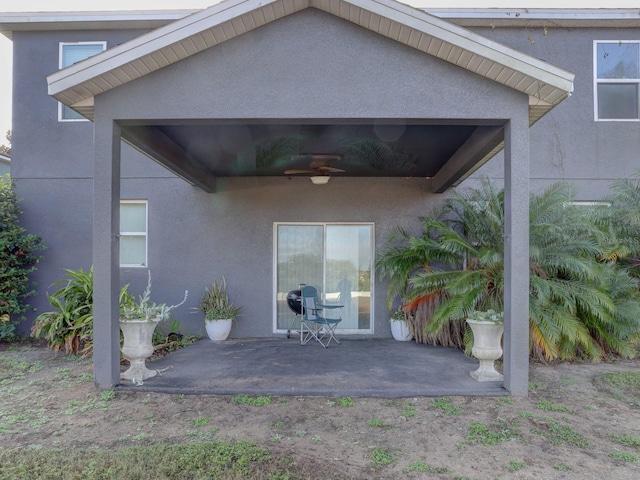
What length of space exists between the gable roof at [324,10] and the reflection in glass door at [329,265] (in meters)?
3.86

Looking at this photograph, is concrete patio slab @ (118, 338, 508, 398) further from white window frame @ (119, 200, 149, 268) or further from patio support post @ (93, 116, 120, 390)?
white window frame @ (119, 200, 149, 268)

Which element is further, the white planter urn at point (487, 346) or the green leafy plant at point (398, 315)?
the green leafy plant at point (398, 315)

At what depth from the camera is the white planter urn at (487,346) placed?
4.76 metres

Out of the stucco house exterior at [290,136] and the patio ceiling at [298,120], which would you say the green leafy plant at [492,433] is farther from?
the patio ceiling at [298,120]

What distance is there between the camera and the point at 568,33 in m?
7.82

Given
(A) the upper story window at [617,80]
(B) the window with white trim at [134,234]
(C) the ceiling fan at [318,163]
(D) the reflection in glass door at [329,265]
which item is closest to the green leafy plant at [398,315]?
(D) the reflection in glass door at [329,265]

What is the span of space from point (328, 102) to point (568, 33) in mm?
5997

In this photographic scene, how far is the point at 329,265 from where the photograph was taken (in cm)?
783

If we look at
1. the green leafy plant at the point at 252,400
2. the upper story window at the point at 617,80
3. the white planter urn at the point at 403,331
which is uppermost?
the upper story window at the point at 617,80

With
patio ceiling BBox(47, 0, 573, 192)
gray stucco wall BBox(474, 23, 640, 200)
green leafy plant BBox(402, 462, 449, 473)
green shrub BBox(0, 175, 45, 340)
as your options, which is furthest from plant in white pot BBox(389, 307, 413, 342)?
green shrub BBox(0, 175, 45, 340)

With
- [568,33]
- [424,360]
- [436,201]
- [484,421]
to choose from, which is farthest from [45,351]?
[568,33]

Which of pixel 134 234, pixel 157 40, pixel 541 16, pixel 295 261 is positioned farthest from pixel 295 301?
pixel 541 16

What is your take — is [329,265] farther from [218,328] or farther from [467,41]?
[467,41]

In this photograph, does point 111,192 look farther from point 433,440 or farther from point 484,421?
point 484,421
